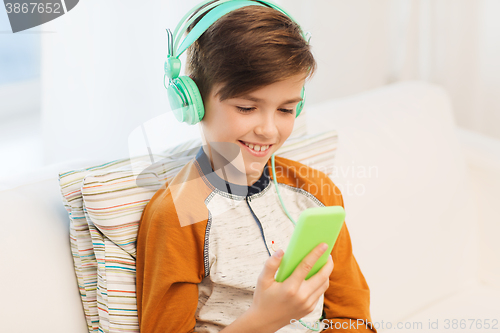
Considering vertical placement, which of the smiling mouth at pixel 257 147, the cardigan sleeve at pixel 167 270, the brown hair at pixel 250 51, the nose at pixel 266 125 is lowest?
the cardigan sleeve at pixel 167 270

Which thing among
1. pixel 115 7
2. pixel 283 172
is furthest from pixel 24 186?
pixel 115 7

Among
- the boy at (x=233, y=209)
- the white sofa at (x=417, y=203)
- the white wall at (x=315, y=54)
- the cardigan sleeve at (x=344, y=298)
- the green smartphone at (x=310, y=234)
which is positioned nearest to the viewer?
the green smartphone at (x=310, y=234)

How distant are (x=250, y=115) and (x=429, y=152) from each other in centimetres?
75

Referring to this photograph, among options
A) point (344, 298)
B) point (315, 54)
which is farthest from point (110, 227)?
point (315, 54)

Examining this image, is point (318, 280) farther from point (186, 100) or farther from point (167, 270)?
point (186, 100)

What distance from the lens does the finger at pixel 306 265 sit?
622mm

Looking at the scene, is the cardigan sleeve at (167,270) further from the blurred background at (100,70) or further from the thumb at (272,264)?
the blurred background at (100,70)

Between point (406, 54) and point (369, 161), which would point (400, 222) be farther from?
point (406, 54)

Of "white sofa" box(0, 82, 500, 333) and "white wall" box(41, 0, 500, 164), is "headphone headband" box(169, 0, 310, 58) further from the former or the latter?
"white sofa" box(0, 82, 500, 333)

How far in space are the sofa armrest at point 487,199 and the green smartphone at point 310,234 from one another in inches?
36.1

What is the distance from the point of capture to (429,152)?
1.26 meters

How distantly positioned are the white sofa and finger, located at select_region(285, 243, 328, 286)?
489mm

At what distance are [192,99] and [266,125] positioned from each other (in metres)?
0.13

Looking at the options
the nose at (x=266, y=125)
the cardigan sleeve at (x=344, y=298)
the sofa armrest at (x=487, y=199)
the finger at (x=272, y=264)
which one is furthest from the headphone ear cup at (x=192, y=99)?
the sofa armrest at (x=487, y=199)
